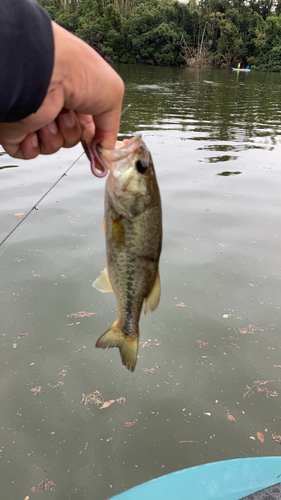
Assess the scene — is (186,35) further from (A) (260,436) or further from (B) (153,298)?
(B) (153,298)

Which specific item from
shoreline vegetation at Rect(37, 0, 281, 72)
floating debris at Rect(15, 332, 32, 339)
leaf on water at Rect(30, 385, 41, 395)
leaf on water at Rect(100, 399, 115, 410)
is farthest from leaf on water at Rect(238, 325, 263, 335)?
shoreline vegetation at Rect(37, 0, 281, 72)

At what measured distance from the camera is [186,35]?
6512cm

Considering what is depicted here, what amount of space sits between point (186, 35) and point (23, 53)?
75.9 metres

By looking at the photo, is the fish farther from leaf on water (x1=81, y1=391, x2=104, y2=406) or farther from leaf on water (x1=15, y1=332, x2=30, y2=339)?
leaf on water (x1=15, y1=332, x2=30, y2=339)

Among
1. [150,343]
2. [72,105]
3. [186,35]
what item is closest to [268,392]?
[150,343]

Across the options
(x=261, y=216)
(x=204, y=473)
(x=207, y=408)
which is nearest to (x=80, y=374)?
(x=207, y=408)

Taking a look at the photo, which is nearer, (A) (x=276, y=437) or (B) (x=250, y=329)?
(A) (x=276, y=437)

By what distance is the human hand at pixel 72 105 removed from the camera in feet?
4.29

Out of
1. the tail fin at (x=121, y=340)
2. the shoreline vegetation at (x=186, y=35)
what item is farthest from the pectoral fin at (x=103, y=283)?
the shoreline vegetation at (x=186, y=35)

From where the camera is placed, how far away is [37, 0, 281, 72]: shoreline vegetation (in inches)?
2381

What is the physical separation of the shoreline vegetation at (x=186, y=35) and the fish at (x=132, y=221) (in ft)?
214

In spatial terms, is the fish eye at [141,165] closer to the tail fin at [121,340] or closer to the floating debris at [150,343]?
the tail fin at [121,340]

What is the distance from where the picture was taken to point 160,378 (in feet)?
11.3

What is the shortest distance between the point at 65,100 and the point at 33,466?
268 centimetres
